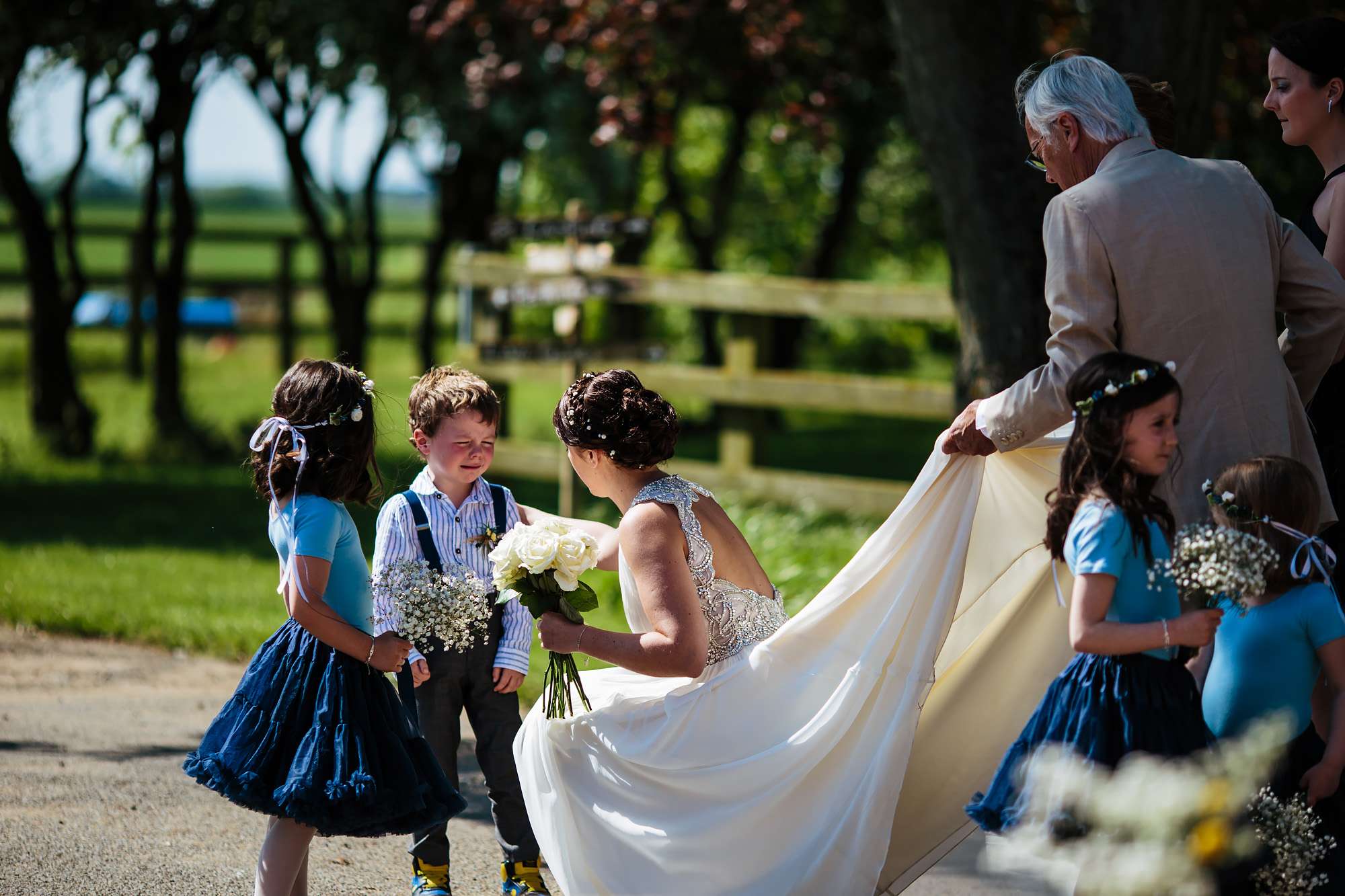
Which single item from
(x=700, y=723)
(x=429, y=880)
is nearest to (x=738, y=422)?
(x=429, y=880)

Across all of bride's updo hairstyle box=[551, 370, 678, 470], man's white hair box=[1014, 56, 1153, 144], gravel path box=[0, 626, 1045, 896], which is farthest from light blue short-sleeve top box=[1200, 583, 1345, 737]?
bride's updo hairstyle box=[551, 370, 678, 470]

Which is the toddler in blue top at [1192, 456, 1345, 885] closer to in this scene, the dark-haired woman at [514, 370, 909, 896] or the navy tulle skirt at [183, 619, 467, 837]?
the dark-haired woman at [514, 370, 909, 896]

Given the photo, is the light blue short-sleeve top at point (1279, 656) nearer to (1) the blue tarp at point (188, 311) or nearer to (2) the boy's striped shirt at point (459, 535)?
(2) the boy's striped shirt at point (459, 535)

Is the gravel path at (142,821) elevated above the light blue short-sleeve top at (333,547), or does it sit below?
below

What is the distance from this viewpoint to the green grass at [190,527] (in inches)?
288

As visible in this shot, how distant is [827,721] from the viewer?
3592mm

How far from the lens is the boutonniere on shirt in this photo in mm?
3812

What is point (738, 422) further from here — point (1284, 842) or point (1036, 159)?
point (1284, 842)

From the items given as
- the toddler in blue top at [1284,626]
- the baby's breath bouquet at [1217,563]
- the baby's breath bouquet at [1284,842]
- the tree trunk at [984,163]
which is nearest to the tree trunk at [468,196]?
the tree trunk at [984,163]

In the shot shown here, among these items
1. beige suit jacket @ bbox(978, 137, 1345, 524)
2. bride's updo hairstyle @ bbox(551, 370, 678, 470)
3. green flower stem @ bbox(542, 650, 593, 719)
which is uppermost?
beige suit jacket @ bbox(978, 137, 1345, 524)

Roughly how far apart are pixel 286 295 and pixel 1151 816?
14.6 meters

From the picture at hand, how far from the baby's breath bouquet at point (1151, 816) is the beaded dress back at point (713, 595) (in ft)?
2.71

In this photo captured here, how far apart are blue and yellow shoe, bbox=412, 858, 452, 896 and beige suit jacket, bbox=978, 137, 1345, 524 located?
1.95 metres

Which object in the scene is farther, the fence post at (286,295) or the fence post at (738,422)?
the fence post at (286,295)
